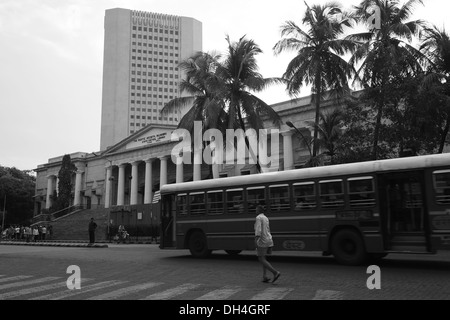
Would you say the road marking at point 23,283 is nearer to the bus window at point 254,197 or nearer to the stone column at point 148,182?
the bus window at point 254,197

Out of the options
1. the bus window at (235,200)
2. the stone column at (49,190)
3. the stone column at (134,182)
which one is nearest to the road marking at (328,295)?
the bus window at (235,200)

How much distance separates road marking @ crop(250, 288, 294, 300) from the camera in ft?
27.8

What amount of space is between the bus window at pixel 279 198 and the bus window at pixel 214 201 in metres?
2.20

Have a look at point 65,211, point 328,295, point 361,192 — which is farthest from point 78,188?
point 328,295

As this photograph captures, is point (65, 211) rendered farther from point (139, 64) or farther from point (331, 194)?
point (139, 64)

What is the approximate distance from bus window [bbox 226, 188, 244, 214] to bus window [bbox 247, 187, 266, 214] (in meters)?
0.32

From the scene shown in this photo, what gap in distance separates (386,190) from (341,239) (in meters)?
1.97

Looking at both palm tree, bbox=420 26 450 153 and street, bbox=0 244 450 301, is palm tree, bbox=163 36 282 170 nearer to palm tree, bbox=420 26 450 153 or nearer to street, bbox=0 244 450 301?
palm tree, bbox=420 26 450 153

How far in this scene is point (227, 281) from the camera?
10.9 m

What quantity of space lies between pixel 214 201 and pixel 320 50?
12.6 meters

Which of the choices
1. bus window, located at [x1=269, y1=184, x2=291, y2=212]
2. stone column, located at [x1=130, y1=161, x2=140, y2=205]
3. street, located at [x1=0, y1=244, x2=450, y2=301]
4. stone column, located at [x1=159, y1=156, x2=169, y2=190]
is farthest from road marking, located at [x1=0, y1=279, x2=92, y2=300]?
stone column, located at [x1=130, y1=161, x2=140, y2=205]

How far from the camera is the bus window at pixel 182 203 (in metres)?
17.9
